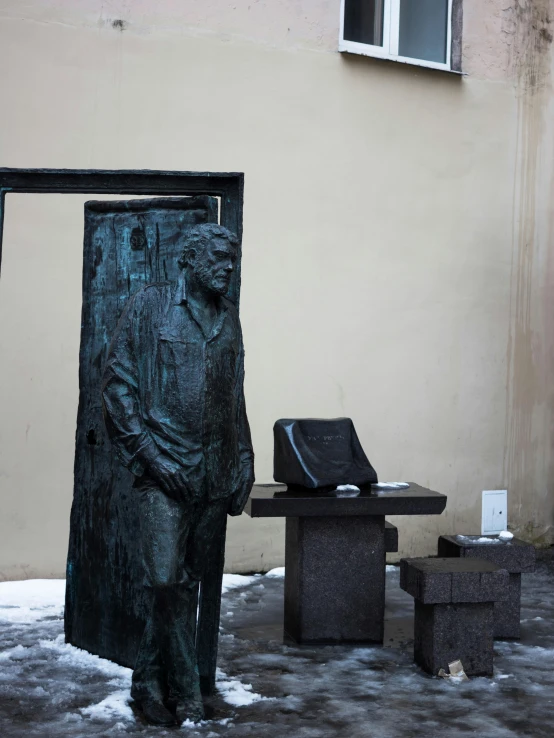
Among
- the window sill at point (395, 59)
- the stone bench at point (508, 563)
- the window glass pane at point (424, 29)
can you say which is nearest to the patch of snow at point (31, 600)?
the stone bench at point (508, 563)

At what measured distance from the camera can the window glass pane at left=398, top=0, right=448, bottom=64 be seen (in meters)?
9.02

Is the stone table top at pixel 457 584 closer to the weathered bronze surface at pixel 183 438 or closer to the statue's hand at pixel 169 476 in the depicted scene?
the weathered bronze surface at pixel 183 438

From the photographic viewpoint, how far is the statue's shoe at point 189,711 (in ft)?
15.4

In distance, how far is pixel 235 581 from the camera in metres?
7.79

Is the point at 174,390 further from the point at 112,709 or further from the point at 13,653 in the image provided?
the point at 13,653

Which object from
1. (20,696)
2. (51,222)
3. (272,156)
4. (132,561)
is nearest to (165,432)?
(132,561)

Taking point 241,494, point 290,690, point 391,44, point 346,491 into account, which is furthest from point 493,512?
point 391,44

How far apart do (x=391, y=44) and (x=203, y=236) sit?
15.8 ft

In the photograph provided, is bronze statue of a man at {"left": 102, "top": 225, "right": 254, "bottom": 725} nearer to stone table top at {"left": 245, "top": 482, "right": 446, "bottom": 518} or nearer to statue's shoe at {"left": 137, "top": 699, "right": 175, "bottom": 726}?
statue's shoe at {"left": 137, "top": 699, "right": 175, "bottom": 726}

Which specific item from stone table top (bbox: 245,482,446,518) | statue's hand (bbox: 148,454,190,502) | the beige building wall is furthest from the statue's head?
the beige building wall

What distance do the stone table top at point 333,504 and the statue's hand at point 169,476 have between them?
141 cm

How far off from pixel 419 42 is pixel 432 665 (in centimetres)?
542

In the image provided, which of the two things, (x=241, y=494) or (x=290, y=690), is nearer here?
(x=241, y=494)

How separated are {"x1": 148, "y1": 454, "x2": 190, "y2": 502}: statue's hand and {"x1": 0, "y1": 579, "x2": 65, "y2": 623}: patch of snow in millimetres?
2358
